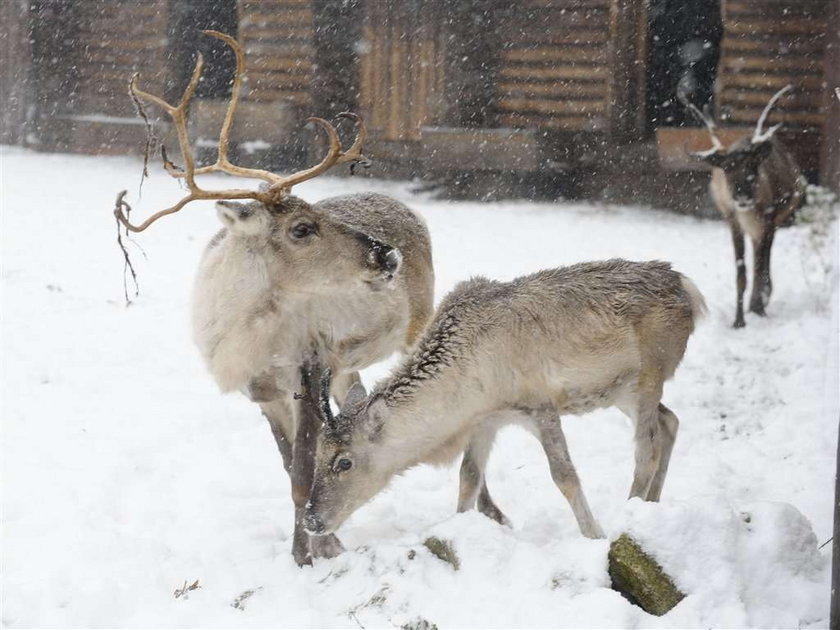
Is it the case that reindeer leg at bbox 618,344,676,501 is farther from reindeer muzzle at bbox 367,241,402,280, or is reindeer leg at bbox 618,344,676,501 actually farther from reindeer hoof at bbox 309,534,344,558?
reindeer hoof at bbox 309,534,344,558

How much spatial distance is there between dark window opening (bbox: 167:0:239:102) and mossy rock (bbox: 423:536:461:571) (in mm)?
13708

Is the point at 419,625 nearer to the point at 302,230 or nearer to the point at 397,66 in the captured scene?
the point at 302,230

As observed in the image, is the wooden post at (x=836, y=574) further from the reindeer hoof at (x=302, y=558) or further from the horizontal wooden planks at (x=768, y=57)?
the horizontal wooden planks at (x=768, y=57)

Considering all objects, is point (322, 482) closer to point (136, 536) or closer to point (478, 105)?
point (136, 536)

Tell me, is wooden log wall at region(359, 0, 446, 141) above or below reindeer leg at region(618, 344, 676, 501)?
above

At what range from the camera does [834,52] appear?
14.3m

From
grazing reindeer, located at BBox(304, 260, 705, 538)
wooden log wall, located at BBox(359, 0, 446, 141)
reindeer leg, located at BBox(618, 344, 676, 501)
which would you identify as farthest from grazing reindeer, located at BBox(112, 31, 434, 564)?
wooden log wall, located at BBox(359, 0, 446, 141)

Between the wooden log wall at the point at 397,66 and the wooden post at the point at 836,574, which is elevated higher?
the wooden log wall at the point at 397,66

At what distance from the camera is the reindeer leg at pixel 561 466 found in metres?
5.13

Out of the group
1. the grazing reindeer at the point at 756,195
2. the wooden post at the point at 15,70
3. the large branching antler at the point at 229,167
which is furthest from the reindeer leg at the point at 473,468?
the wooden post at the point at 15,70

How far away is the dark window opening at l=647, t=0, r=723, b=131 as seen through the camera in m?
16.9

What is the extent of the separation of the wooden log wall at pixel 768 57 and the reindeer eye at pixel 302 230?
10.9 meters

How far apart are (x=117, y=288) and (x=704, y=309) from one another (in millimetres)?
6601

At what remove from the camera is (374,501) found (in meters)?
5.99
